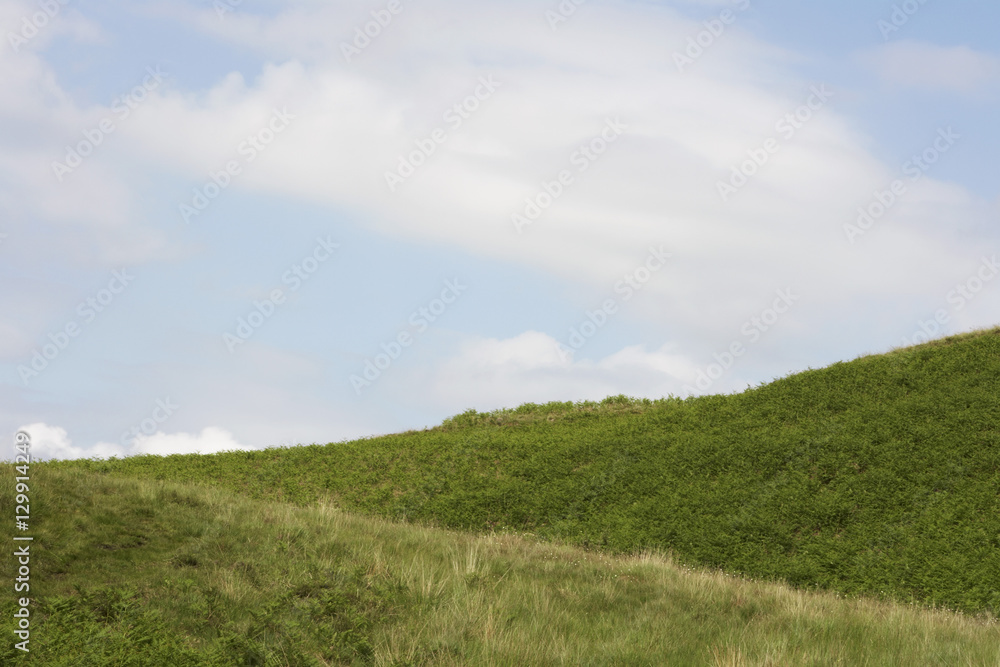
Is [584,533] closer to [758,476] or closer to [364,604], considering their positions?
[758,476]

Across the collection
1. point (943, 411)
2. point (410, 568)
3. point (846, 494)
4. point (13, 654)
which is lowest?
point (13, 654)

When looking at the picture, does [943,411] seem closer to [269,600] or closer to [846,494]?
[846,494]

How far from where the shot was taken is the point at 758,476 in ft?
64.6

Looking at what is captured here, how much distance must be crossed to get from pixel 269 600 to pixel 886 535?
14084 mm

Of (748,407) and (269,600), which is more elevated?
(748,407)

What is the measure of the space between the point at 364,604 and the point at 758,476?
14241 mm

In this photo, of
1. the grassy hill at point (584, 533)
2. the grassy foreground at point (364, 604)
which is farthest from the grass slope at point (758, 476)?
the grassy foreground at point (364, 604)

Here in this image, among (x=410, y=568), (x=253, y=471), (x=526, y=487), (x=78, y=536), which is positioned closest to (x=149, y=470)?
(x=253, y=471)

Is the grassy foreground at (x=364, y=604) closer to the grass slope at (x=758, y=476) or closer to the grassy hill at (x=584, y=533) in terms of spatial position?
the grassy hill at (x=584, y=533)

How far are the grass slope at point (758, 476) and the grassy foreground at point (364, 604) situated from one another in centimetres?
392

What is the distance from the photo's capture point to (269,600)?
8.41 m

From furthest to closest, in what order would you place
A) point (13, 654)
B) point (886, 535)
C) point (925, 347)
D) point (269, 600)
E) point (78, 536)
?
1. point (925, 347)
2. point (886, 535)
3. point (78, 536)
4. point (269, 600)
5. point (13, 654)

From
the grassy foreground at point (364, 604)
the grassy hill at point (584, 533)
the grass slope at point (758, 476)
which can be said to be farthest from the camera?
the grass slope at point (758, 476)

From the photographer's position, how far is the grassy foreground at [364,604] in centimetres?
705
